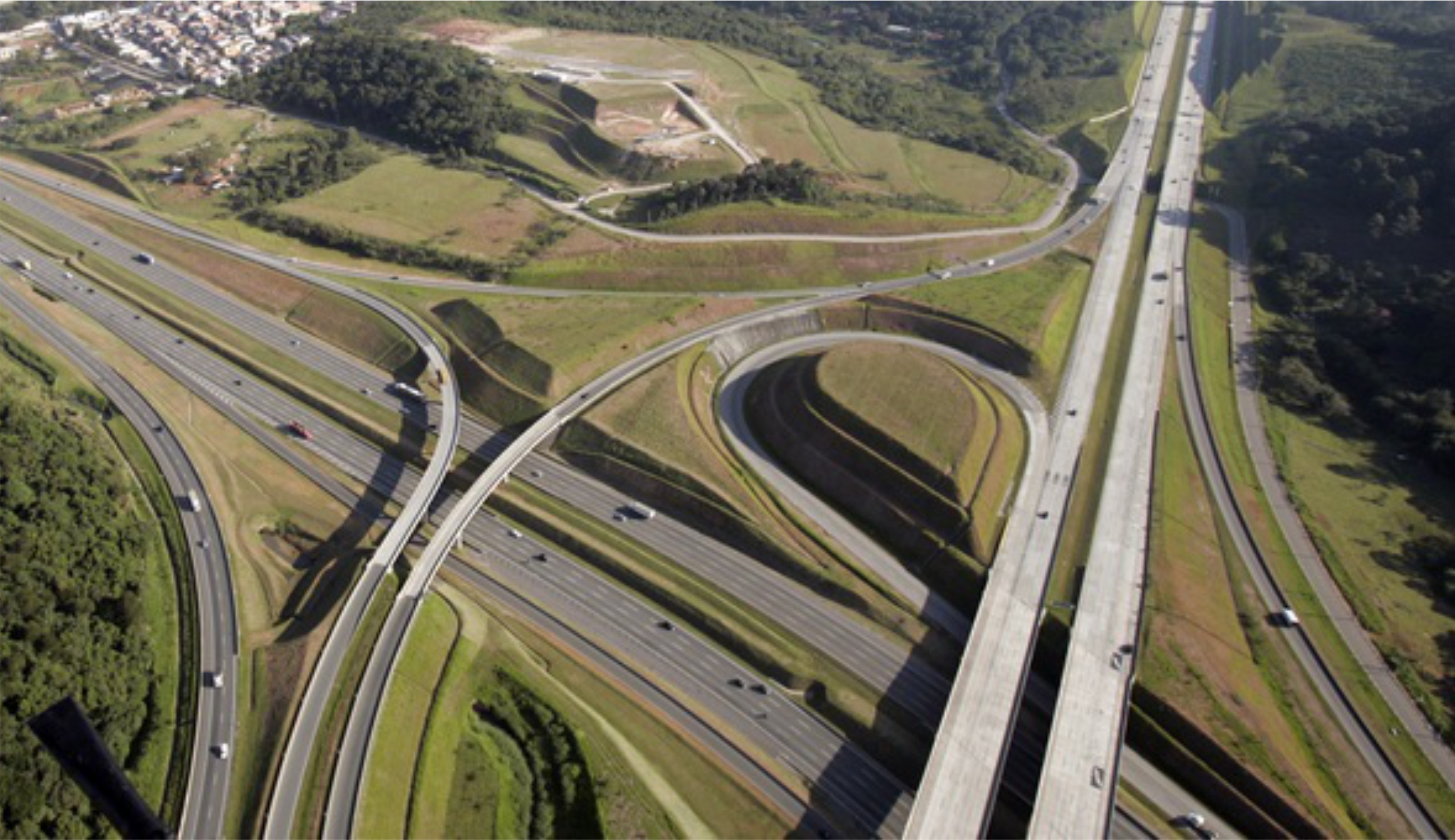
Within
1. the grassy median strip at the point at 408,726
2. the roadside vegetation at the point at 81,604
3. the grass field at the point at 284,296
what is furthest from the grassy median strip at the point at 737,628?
the grass field at the point at 284,296

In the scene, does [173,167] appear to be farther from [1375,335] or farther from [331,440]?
[1375,335]

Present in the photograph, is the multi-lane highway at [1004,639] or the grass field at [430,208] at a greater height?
the grass field at [430,208]

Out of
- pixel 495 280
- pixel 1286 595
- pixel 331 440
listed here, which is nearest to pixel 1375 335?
pixel 1286 595

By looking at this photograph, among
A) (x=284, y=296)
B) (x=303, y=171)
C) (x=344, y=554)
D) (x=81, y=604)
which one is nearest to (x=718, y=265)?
(x=284, y=296)

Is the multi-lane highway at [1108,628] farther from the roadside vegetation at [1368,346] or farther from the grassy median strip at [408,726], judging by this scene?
the grassy median strip at [408,726]

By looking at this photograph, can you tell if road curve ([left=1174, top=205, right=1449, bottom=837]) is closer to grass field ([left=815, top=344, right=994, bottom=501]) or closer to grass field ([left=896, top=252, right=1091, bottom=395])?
grass field ([left=896, top=252, right=1091, bottom=395])

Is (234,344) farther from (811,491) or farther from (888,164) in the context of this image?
(888,164)
